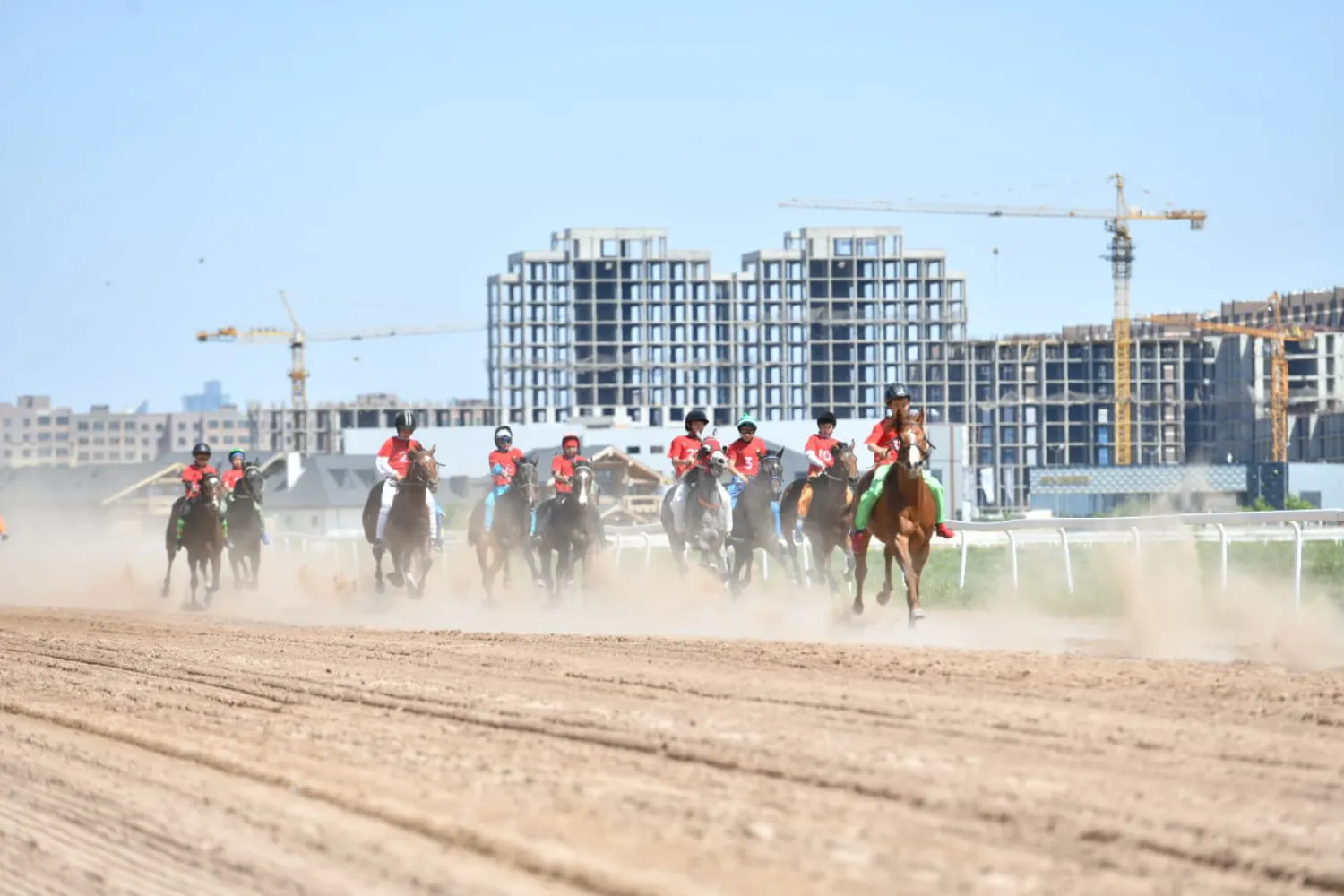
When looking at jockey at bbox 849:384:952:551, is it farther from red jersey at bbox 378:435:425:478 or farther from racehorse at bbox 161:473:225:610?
racehorse at bbox 161:473:225:610

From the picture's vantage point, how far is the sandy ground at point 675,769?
6.83 meters

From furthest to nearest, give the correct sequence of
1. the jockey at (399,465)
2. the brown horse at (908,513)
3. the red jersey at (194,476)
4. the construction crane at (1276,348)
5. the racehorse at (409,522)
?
the construction crane at (1276,348)
the red jersey at (194,476)
the jockey at (399,465)
the racehorse at (409,522)
the brown horse at (908,513)

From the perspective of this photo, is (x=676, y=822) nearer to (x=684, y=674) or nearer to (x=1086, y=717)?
(x=1086, y=717)

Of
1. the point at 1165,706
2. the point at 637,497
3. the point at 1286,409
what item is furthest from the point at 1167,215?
the point at 1165,706

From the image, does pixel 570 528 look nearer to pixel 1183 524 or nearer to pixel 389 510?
pixel 389 510

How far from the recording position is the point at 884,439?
17344 mm

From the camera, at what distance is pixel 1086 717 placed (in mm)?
10016

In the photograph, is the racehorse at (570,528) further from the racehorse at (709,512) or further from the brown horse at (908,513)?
the brown horse at (908,513)

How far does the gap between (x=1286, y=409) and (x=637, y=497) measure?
107807 millimetres

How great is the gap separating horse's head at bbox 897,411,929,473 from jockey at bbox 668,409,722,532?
6.77 m

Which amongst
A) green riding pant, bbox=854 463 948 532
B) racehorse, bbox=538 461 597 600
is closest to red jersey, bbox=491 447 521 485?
racehorse, bbox=538 461 597 600

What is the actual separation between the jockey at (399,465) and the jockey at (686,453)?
3005 millimetres

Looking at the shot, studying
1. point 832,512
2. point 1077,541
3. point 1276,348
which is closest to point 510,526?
point 832,512

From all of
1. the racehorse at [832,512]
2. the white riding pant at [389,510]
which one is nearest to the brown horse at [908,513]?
the racehorse at [832,512]
